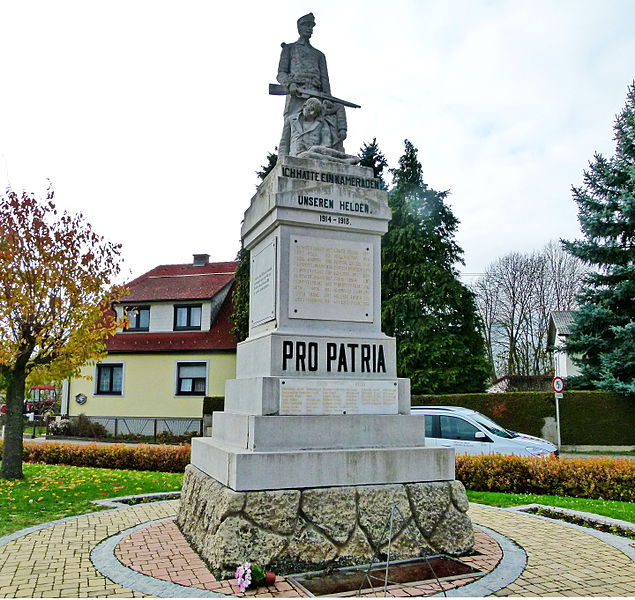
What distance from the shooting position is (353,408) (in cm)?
625

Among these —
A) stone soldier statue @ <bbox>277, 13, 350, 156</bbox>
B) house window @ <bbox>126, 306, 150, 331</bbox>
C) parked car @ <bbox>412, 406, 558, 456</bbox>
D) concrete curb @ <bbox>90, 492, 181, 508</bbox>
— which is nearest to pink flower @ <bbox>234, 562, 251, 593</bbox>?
concrete curb @ <bbox>90, 492, 181, 508</bbox>

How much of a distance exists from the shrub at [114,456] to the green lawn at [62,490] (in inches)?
25.3

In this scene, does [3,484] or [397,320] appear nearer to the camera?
[3,484]

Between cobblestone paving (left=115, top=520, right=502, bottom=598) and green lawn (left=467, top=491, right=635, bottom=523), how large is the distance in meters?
2.85

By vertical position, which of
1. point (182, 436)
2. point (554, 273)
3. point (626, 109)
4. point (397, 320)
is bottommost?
point (182, 436)

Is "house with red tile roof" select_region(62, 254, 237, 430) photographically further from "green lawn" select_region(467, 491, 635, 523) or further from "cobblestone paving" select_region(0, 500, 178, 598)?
"cobblestone paving" select_region(0, 500, 178, 598)

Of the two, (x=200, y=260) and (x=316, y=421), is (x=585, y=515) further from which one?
(x=200, y=260)

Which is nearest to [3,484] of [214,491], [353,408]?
[214,491]

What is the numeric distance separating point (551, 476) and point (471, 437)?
265cm

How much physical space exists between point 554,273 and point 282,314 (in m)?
39.6

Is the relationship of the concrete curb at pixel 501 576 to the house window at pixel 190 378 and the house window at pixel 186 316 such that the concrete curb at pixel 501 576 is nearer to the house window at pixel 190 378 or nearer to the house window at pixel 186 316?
the house window at pixel 190 378

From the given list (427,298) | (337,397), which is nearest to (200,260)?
(427,298)

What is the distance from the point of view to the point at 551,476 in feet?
35.0

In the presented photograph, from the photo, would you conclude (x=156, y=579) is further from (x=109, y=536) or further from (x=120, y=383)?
(x=120, y=383)
